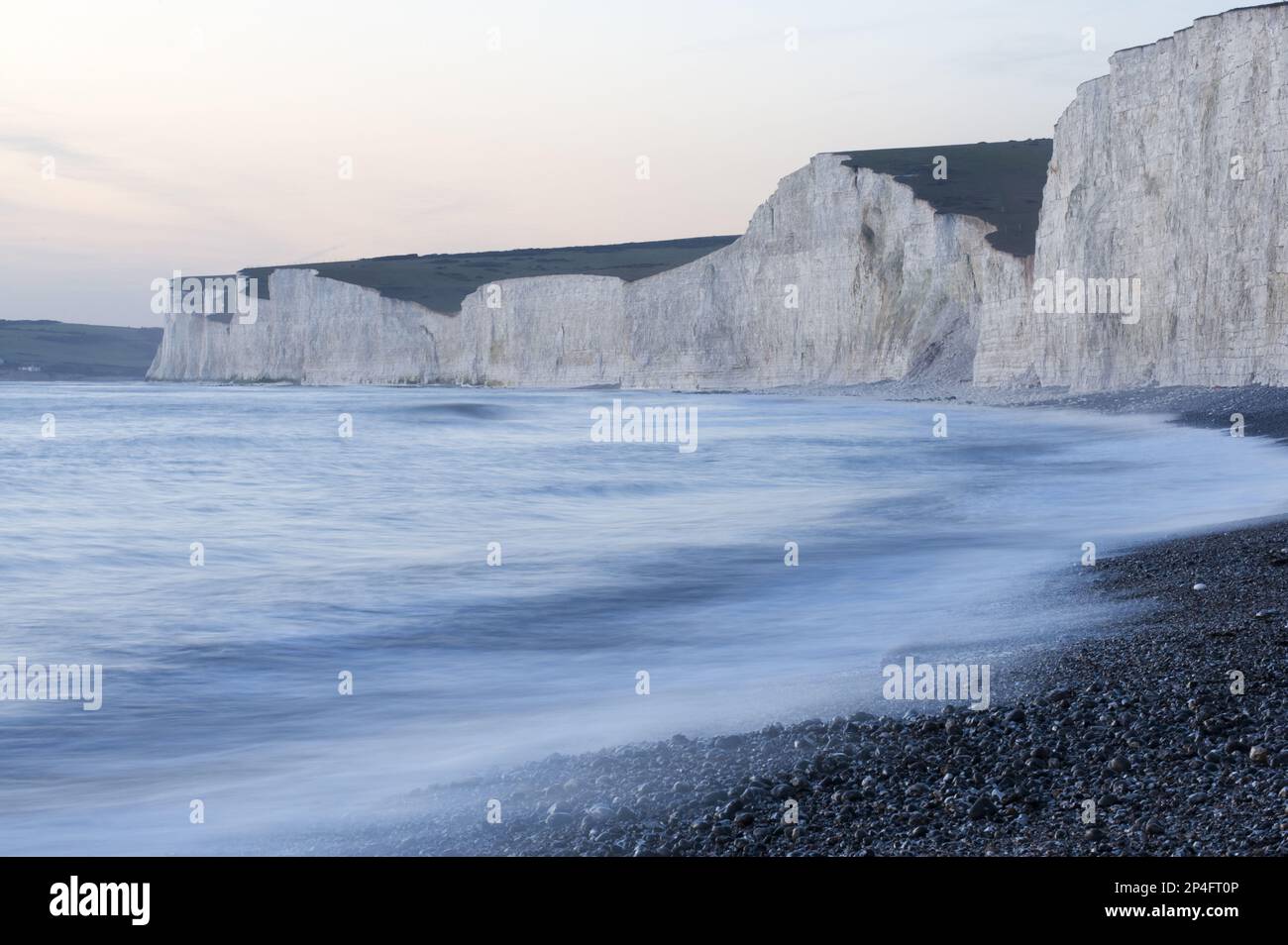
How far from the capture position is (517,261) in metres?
132

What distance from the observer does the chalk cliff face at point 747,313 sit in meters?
50.0

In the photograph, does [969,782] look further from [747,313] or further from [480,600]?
[747,313]

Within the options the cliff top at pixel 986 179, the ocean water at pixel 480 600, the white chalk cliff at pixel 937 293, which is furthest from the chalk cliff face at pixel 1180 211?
the cliff top at pixel 986 179

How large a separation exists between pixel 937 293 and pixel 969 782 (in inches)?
1877

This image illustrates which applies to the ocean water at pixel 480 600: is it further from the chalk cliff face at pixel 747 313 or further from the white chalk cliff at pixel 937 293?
the chalk cliff face at pixel 747 313

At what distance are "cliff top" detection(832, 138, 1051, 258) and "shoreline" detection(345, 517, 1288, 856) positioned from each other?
41.4 meters

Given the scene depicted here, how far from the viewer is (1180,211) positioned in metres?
31.0

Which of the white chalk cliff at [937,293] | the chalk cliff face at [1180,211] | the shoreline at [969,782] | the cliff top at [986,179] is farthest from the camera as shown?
the cliff top at [986,179]

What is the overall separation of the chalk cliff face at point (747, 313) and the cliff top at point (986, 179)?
153 centimetres

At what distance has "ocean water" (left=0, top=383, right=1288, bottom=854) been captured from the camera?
5.51 m

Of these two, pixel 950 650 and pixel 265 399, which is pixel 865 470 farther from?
pixel 265 399

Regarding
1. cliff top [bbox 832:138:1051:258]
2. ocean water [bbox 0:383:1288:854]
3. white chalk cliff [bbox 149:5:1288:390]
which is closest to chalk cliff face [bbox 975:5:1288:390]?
white chalk cliff [bbox 149:5:1288:390]

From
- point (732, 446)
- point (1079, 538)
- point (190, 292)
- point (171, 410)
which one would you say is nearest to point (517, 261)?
point (190, 292)

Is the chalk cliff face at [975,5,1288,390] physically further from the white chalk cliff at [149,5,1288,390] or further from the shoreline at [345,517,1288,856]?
the shoreline at [345,517,1288,856]
